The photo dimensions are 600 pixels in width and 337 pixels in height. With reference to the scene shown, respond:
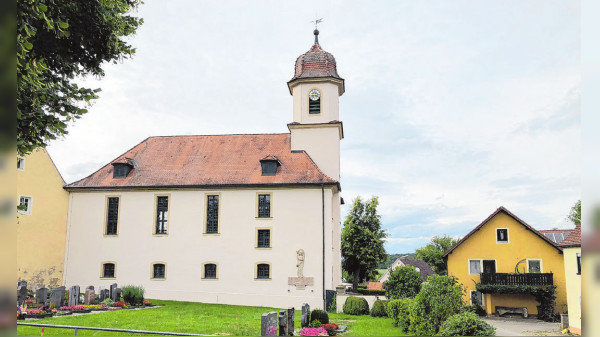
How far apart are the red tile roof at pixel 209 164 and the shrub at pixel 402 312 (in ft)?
27.9

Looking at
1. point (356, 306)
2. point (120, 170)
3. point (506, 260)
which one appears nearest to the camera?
point (356, 306)

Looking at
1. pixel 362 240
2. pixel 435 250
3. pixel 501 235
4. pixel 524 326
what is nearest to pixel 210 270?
pixel 524 326

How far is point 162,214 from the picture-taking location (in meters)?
26.3

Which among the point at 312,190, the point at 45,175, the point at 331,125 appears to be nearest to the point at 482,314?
the point at 312,190

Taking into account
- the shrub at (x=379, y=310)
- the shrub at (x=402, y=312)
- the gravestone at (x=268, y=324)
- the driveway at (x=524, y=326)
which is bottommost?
the driveway at (x=524, y=326)

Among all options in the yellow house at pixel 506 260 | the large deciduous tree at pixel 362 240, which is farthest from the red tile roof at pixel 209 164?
the large deciduous tree at pixel 362 240

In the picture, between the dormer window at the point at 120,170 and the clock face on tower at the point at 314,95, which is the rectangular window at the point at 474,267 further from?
the dormer window at the point at 120,170

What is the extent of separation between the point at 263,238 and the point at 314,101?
10112mm

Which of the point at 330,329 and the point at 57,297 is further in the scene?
the point at 57,297

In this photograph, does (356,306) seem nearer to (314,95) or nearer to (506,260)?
(506,260)

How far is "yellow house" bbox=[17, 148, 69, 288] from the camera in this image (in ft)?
77.0

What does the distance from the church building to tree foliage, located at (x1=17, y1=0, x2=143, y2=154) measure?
1593cm

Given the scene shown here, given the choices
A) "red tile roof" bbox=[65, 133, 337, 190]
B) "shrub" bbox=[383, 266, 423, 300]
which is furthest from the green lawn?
"red tile roof" bbox=[65, 133, 337, 190]

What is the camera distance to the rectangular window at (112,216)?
26.5 metres
